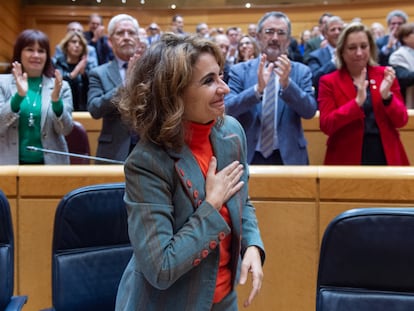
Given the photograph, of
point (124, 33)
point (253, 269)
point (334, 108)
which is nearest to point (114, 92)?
point (124, 33)

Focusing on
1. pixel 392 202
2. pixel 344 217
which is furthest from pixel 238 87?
pixel 344 217

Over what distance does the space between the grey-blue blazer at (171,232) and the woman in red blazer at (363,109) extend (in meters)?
1.24

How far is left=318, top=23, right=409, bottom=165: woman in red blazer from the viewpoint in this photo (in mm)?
2033

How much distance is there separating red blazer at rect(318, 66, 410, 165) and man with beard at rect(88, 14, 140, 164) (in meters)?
0.76

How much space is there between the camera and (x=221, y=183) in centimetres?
86

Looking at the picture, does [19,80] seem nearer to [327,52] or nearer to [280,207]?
[280,207]

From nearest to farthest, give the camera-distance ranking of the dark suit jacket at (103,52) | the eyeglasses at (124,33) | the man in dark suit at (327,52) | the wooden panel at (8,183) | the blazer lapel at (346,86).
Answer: the wooden panel at (8,183) → the blazer lapel at (346,86) → the eyeglasses at (124,33) → the man in dark suit at (327,52) → the dark suit jacket at (103,52)

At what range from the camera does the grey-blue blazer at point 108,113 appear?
2156 millimetres

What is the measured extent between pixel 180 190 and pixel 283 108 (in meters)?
1.27

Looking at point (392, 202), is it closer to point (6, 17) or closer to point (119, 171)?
point (119, 171)

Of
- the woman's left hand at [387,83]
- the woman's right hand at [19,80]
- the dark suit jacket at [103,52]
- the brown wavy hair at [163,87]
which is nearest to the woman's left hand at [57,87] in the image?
the woman's right hand at [19,80]

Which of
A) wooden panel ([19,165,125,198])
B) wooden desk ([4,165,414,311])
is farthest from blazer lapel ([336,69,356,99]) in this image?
wooden panel ([19,165,125,198])

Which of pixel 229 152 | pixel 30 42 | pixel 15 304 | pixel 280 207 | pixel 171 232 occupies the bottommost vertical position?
pixel 15 304

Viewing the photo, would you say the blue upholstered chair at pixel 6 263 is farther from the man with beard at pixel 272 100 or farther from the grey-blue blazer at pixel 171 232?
the man with beard at pixel 272 100
